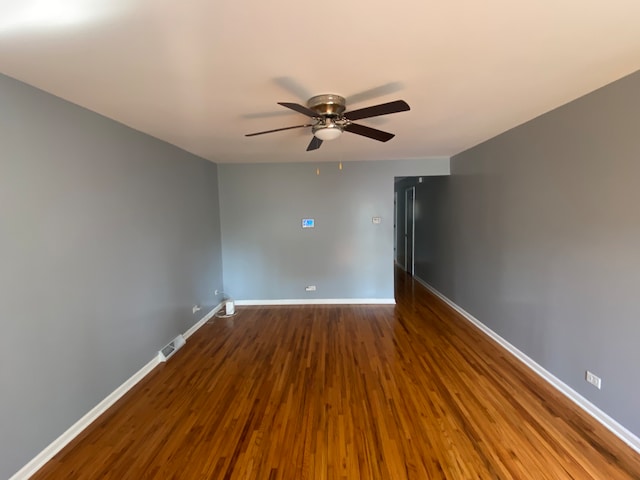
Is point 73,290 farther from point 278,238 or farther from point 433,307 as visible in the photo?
point 433,307

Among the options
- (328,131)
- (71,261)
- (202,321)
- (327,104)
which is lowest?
(202,321)

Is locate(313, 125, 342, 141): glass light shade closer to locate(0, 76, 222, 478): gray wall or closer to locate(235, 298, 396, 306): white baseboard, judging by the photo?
locate(0, 76, 222, 478): gray wall

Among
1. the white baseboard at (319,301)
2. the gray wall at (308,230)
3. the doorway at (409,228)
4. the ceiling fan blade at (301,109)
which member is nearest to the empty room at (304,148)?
the ceiling fan blade at (301,109)

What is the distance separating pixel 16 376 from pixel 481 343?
4.21m

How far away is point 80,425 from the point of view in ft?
7.47

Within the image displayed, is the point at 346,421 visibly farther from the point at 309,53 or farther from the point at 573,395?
the point at 309,53

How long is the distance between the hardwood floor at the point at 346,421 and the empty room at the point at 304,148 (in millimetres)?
18

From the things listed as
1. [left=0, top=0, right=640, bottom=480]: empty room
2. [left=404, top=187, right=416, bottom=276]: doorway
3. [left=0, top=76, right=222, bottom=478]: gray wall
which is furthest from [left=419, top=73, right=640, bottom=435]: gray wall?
[left=0, top=76, right=222, bottom=478]: gray wall

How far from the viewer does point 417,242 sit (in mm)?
6777

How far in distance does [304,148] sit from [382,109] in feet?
7.10

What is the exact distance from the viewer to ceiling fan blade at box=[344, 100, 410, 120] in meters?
1.89

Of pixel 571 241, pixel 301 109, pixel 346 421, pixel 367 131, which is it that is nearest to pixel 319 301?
pixel 346 421

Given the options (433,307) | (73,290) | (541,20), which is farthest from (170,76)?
(433,307)

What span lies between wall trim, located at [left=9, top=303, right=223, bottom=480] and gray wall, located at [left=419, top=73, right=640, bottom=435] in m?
3.91
